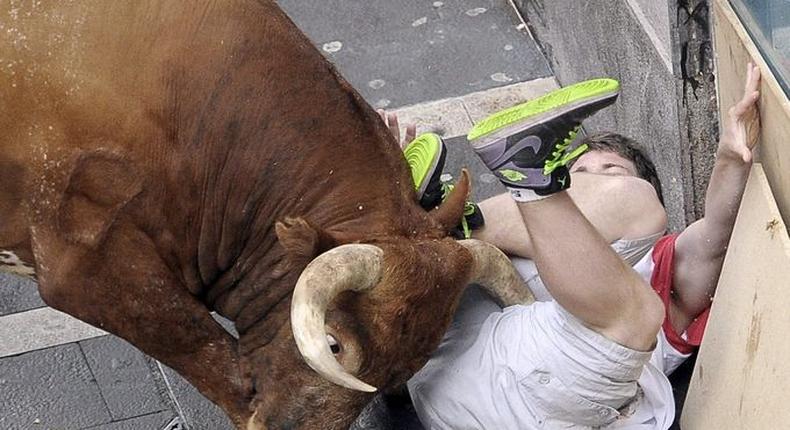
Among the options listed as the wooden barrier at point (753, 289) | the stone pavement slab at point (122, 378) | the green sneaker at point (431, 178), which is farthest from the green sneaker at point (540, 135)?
the stone pavement slab at point (122, 378)

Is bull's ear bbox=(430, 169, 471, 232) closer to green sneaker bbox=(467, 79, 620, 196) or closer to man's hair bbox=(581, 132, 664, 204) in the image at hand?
green sneaker bbox=(467, 79, 620, 196)

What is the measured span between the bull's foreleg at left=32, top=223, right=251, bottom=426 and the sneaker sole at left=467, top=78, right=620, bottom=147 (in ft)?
3.12

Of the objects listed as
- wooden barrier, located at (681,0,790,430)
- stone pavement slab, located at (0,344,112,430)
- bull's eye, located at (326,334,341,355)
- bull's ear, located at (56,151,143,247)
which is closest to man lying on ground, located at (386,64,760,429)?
wooden barrier, located at (681,0,790,430)

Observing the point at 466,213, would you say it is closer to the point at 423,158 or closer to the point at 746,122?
the point at 423,158

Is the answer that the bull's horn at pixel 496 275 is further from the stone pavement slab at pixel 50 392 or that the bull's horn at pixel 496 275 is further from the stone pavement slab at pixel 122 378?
the stone pavement slab at pixel 50 392

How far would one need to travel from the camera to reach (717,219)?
4.25m

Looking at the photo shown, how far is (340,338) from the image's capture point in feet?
12.3

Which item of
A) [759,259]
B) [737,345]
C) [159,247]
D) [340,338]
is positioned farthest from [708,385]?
[159,247]

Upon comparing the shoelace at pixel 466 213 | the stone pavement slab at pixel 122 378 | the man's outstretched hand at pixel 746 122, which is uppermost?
the man's outstretched hand at pixel 746 122

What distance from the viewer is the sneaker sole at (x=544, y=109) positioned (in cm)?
376

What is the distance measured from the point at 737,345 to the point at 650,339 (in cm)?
24

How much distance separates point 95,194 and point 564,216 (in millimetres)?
1268

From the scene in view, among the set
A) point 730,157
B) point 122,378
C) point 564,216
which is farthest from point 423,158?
point 122,378

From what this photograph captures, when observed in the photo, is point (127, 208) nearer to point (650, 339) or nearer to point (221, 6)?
point (221, 6)
